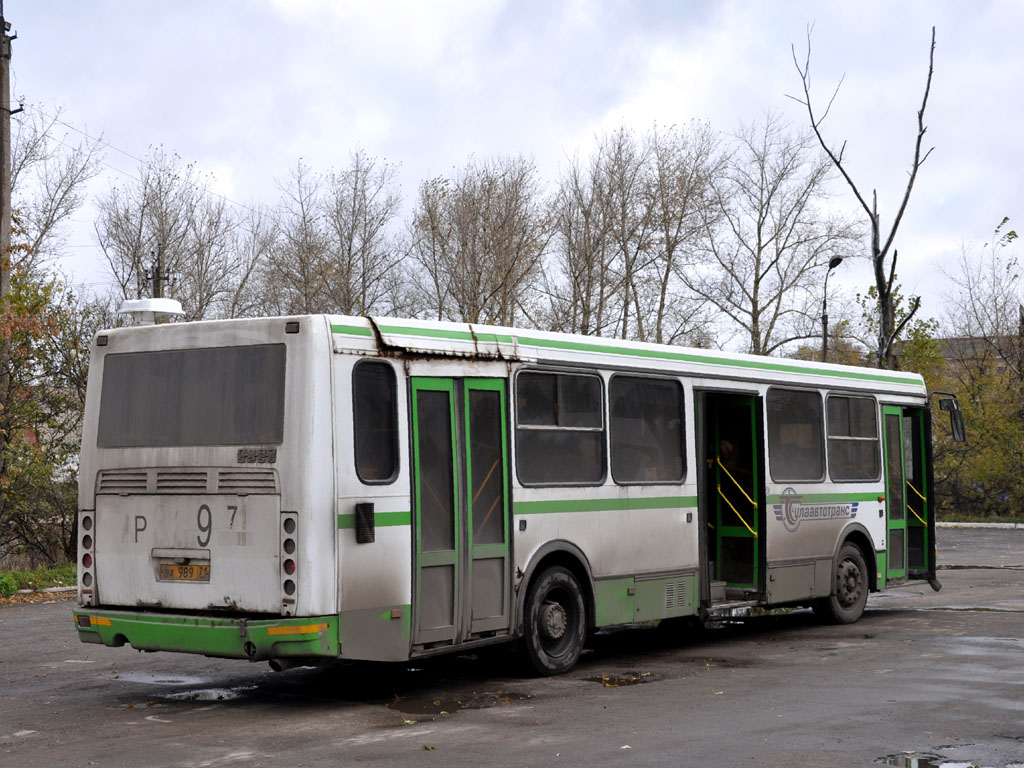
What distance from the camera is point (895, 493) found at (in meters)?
16.1

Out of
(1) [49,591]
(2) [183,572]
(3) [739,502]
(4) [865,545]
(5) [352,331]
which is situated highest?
(5) [352,331]

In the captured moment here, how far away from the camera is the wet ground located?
777 centimetres

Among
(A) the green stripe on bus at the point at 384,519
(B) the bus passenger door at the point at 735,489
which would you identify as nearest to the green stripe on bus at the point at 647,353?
(B) the bus passenger door at the point at 735,489

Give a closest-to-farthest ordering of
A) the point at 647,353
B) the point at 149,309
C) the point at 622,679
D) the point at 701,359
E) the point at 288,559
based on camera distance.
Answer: the point at 288,559
the point at 149,309
the point at 622,679
the point at 647,353
the point at 701,359

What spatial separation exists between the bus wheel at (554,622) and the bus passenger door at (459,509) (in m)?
0.38

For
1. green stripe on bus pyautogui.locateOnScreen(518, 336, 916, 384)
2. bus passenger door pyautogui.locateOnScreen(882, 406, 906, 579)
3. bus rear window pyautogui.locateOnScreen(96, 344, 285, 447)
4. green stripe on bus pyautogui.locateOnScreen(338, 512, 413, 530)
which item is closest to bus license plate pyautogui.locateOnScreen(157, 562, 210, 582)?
bus rear window pyautogui.locateOnScreen(96, 344, 285, 447)

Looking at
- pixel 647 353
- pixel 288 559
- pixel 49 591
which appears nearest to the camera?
pixel 288 559

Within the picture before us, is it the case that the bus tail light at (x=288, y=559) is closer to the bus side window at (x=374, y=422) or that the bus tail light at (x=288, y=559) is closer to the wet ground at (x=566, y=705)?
the bus side window at (x=374, y=422)

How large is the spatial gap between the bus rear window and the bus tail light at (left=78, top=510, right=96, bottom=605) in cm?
60

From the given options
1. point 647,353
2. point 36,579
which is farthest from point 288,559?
point 36,579

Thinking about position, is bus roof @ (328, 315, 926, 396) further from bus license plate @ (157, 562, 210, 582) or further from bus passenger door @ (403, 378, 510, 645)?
bus license plate @ (157, 562, 210, 582)

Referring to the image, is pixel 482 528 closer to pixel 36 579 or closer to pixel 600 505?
pixel 600 505

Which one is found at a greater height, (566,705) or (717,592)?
(717,592)

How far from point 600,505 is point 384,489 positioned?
2.69 meters
